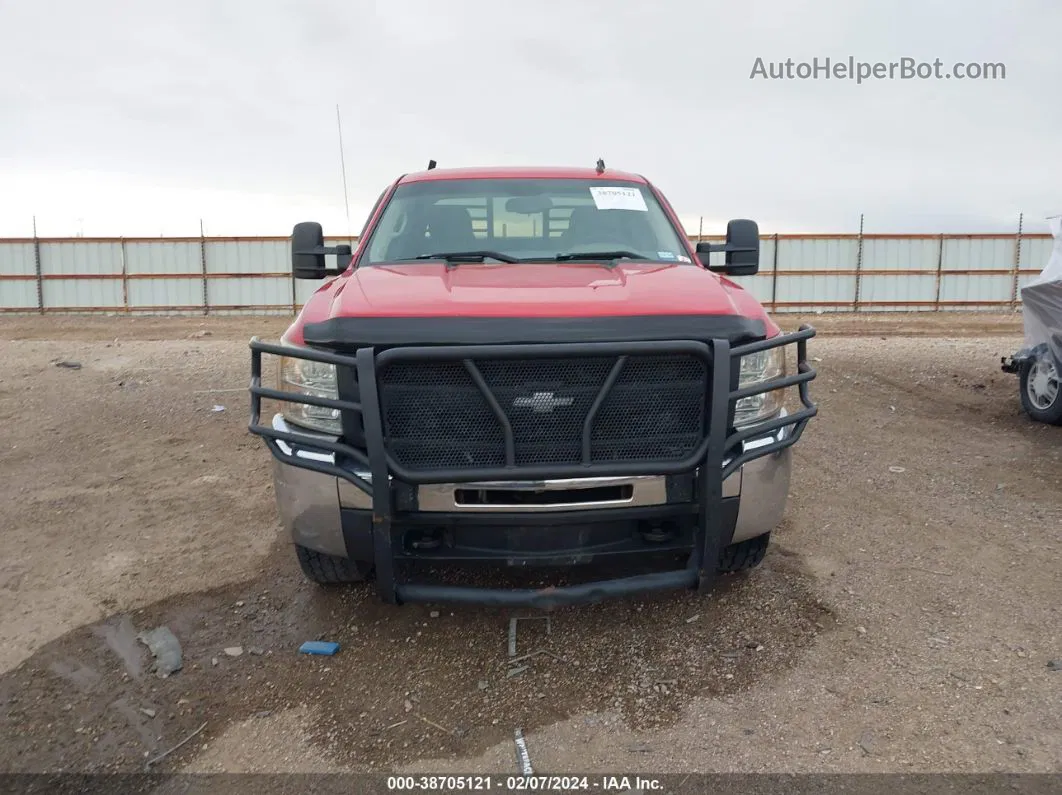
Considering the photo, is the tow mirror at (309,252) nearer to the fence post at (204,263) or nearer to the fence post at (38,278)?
the fence post at (204,263)

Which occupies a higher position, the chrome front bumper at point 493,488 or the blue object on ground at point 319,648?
the chrome front bumper at point 493,488

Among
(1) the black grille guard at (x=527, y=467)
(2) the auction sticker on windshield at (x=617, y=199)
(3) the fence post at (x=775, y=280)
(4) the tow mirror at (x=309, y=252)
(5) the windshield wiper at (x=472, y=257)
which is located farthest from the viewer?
(3) the fence post at (x=775, y=280)

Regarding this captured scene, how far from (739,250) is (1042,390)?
4.49m

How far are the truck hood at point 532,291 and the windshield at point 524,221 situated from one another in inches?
16.9

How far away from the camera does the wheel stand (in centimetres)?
Answer: 706

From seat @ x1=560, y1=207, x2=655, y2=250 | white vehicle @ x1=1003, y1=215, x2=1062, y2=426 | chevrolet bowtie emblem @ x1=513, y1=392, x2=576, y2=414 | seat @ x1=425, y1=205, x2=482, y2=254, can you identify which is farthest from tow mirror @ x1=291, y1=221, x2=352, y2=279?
white vehicle @ x1=1003, y1=215, x2=1062, y2=426

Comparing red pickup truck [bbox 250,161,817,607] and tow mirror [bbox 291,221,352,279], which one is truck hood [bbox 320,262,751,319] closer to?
red pickup truck [bbox 250,161,817,607]

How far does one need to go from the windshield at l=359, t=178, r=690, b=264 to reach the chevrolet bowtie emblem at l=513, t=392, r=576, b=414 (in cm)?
125

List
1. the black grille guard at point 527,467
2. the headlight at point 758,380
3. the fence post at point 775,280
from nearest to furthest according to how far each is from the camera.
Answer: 1. the black grille guard at point 527,467
2. the headlight at point 758,380
3. the fence post at point 775,280

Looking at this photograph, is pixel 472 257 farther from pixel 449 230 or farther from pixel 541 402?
pixel 541 402

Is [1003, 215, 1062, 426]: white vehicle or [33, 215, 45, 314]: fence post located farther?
[33, 215, 45, 314]: fence post

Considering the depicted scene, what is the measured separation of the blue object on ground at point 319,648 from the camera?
3.52 m

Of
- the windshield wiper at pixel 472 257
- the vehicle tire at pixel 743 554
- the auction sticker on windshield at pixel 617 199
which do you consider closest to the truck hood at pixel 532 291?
the windshield wiper at pixel 472 257

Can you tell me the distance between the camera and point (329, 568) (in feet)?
11.7
